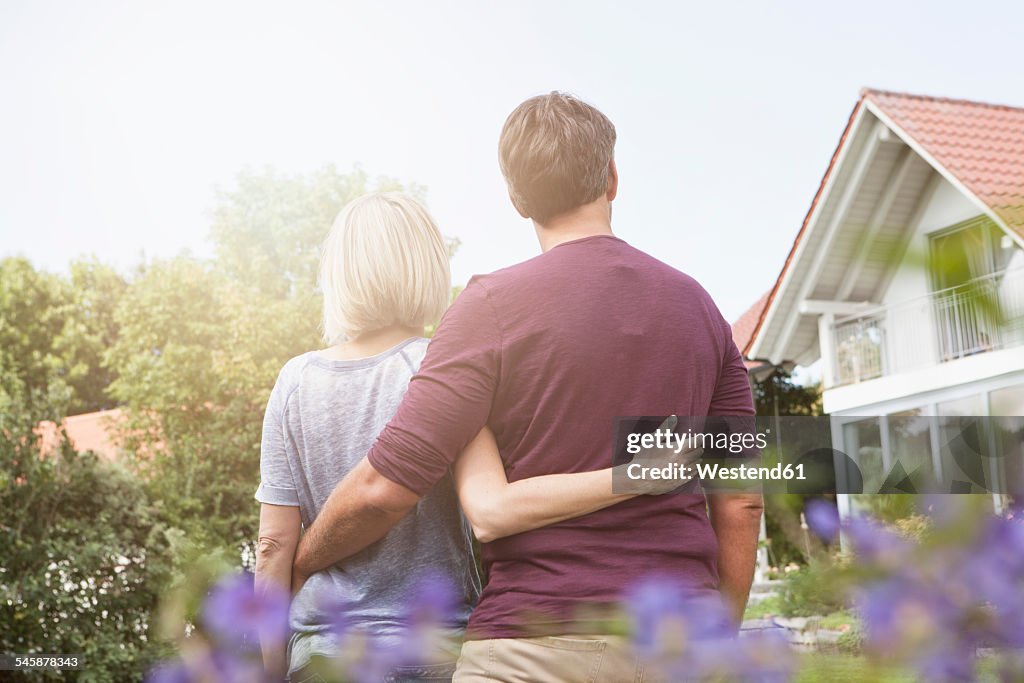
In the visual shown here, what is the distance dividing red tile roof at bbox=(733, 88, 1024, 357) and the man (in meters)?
10.0

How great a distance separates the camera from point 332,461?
153cm

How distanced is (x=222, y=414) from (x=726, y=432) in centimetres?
1644

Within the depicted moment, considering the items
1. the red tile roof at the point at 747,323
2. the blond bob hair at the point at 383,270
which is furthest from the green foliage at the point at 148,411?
the red tile roof at the point at 747,323

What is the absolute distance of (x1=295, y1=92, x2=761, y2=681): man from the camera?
1175mm

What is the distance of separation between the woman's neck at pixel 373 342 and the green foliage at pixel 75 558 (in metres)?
6.80

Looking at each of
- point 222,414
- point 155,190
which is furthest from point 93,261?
point 222,414

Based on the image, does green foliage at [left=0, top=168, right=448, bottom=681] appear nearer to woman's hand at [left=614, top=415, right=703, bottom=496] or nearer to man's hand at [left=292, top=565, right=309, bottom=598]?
man's hand at [left=292, top=565, right=309, bottom=598]

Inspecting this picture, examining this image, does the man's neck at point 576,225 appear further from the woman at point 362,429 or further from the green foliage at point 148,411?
the green foliage at point 148,411

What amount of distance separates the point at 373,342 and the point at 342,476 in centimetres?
20

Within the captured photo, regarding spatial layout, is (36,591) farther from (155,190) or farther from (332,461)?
(155,190)

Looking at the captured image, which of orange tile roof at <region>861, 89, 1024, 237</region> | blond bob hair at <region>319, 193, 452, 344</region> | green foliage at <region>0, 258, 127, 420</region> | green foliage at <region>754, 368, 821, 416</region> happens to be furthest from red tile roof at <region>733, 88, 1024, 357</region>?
green foliage at <region>0, 258, 127, 420</region>

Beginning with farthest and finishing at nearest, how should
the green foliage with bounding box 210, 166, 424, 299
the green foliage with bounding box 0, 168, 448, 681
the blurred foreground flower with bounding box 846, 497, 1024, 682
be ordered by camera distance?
the green foliage with bounding box 210, 166, 424, 299, the green foliage with bounding box 0, 168, 448, 681, the blurred foreground flower with bounding box 846, 497, 1024, 682

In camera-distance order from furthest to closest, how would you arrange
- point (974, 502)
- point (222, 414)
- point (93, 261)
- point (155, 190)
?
point (155, 190) → point (93, 261) → point (222, 414) → point (974, 502)

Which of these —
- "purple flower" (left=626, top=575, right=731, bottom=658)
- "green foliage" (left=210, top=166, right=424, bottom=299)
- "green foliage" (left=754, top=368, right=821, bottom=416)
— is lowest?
"purple flower" (left=626, top=575, right=731, bottom=658)
